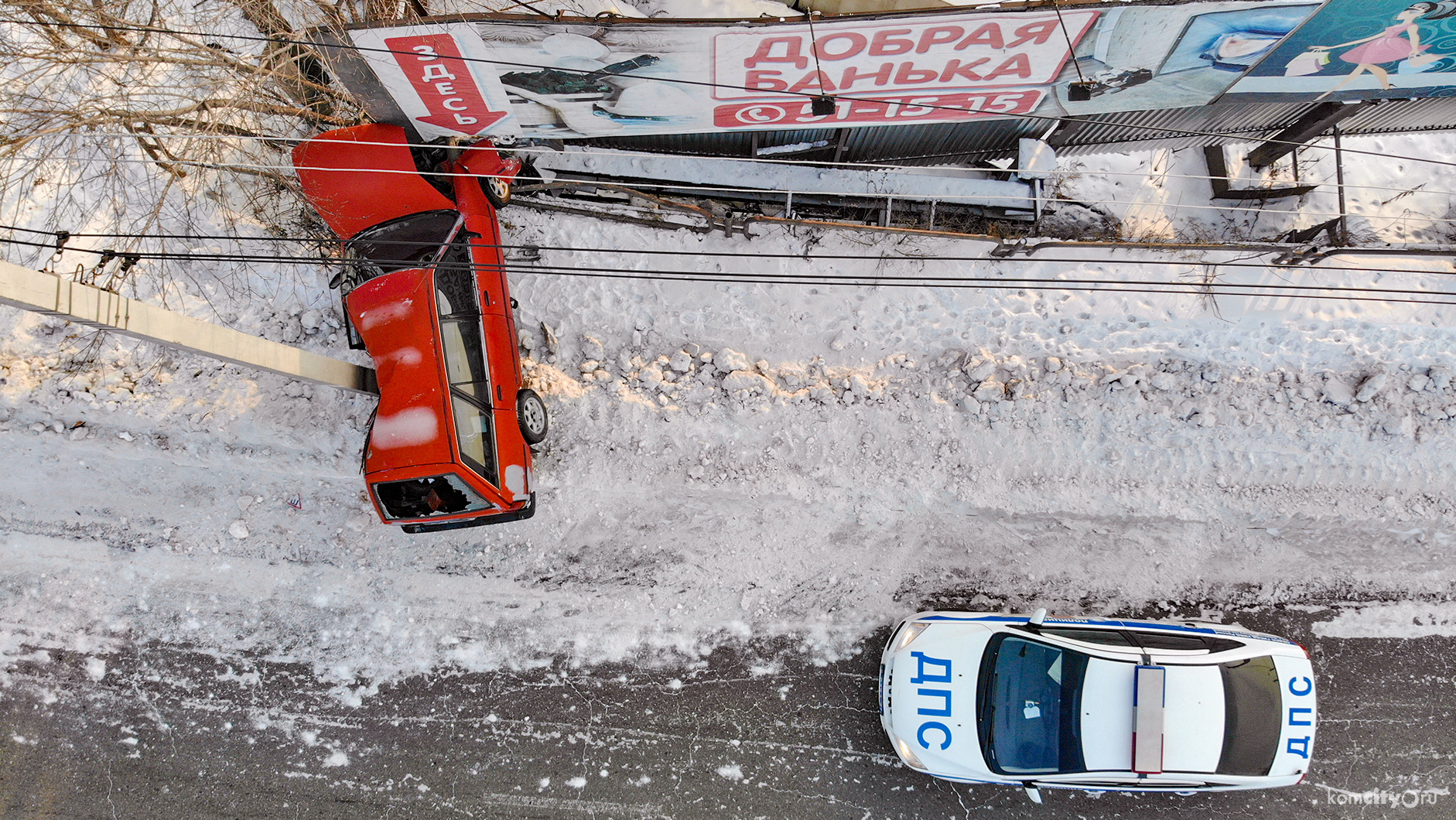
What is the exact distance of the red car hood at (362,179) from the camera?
20.6ft

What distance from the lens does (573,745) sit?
22.7ft

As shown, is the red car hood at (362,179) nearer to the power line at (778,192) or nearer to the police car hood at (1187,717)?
the power line at (778,192)

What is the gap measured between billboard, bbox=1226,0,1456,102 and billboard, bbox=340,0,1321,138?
0.85 feet

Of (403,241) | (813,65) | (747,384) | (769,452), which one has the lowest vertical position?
(769,452)

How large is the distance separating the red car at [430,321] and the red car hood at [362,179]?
1cm

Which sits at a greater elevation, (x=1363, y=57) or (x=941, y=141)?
(x=1363, y=57)

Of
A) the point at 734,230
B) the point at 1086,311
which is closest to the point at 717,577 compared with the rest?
the point at 734,230

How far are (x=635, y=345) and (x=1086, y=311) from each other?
4638mm

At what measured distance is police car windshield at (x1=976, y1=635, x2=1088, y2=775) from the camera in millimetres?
→ 5957

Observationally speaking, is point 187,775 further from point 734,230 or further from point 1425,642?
point 1425,642

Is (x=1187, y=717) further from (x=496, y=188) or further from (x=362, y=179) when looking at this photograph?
(x=362, y=179)

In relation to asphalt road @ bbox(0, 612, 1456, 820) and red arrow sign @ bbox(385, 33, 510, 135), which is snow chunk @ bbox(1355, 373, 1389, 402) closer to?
asphalt road @ bbox(0, 612, 1456, 820)

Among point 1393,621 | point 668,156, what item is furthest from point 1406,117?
point 668,156

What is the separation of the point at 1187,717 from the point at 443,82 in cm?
810
